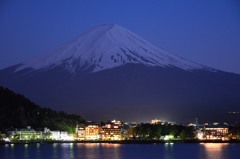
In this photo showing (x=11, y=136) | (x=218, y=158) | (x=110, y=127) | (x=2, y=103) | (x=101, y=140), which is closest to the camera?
(x=218, y=158)

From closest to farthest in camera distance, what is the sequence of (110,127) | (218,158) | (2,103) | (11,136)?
1. (218,158)
2. (11,136)
3. (2,103)
4. (110,127)

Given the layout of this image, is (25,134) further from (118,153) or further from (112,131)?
(118,153)

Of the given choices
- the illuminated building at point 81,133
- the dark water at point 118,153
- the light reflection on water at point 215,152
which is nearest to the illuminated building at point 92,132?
the illuminated building at point 81,133

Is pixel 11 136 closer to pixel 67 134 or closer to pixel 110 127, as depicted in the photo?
pixel 67 134

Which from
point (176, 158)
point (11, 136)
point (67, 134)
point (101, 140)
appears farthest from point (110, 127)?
point (176, 158)

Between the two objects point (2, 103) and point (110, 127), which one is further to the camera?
point (110, 127)

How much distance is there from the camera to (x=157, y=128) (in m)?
65.2

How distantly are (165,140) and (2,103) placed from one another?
15.1 metres

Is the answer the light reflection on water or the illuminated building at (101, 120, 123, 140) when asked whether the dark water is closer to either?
the light reflection on water

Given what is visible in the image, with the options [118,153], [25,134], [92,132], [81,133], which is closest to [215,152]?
[118,153]

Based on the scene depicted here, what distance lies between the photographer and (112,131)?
7456 centimetres

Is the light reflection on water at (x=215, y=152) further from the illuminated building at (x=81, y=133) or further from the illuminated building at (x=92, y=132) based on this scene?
the illuminated building at (x=92, y=132)

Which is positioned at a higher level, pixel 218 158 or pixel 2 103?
pixel 2 103

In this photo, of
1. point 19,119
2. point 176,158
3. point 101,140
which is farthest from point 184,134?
point 176,158
